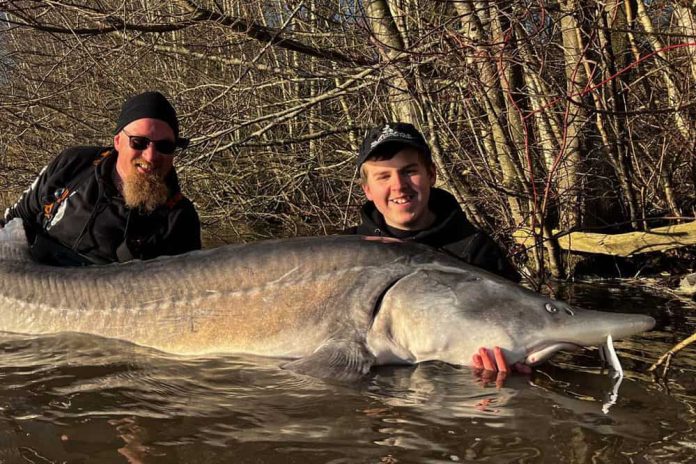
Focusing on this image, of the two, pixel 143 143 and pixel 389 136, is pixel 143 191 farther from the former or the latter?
pixel 389 136

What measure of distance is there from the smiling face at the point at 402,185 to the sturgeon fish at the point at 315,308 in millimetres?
409

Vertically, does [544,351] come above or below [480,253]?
below

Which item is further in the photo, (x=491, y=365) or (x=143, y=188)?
(x=143, y=188)

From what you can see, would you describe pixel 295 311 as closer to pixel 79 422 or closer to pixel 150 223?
pixel 79 422

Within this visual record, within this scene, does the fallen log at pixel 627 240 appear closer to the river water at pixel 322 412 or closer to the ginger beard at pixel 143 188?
the river water at pixel 322 412

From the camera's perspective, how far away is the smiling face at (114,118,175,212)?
466cm

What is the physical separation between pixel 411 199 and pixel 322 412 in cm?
147

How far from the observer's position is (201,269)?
3643 millimetres

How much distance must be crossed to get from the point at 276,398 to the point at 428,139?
3814 millimetres

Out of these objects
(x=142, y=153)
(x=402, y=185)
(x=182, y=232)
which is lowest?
(x=182, y=232)

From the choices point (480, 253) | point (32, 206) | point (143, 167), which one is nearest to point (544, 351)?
point (480, 253)

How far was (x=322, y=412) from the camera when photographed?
2643 millimetres

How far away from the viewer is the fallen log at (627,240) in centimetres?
548

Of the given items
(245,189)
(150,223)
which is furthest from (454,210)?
A: (245,189)
